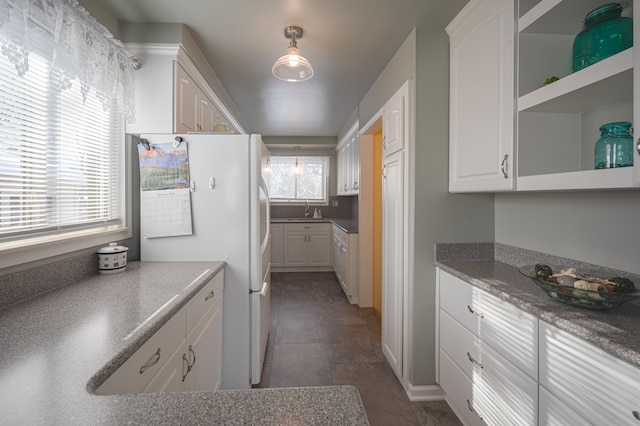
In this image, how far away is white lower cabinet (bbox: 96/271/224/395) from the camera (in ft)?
2.64

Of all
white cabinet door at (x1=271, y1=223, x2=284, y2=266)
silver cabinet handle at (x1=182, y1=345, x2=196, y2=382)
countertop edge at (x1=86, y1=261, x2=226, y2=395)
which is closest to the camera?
countertop edge at (x1=86, y1=261, x2=226, y2=395)

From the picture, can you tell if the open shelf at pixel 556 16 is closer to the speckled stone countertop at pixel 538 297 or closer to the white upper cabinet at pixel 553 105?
the white upper cabinet at pixel 553 105

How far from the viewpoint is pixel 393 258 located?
2.09 m

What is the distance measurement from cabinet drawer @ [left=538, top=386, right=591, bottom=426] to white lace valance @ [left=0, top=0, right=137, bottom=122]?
2.20 m

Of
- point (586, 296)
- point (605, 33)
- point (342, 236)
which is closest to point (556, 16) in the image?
point (605, 33)

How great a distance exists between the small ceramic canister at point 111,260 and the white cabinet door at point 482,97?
2020 millimetres

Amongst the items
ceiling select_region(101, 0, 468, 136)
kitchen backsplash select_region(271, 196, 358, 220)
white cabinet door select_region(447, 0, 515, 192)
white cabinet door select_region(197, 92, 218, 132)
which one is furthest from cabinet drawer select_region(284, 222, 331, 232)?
white cabinet door select_region(447, 0, 515, 192)

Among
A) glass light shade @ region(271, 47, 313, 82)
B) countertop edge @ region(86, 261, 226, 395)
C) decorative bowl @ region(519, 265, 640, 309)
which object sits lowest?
countertop edge @ region(86, 261, 226, 395)

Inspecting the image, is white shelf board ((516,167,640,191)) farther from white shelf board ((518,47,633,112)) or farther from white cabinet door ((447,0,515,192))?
white shelf board ((518,47,633,112))

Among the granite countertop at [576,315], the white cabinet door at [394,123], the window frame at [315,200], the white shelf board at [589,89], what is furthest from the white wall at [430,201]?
the window frame at [315,200]

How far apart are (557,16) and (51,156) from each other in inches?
90.9

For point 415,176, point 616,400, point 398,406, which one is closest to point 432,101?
point 415,176

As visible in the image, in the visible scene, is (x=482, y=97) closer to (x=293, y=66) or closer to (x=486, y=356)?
(x=293, y=66)

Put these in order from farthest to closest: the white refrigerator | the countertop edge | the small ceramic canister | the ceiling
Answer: the white refrigerator → the ceiling → the small ceramic canister → the countertop edge
